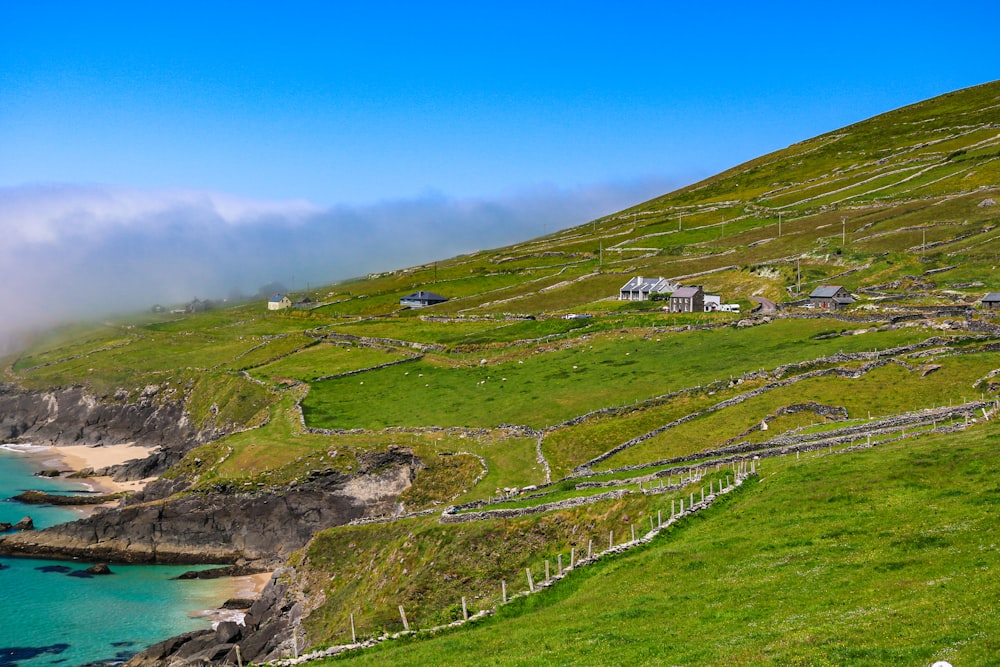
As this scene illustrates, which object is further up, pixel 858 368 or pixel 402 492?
pixel 858 368

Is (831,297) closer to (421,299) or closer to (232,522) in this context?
(232,522)

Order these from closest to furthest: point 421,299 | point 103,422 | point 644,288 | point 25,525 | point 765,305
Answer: point 25,525
point 765,305
point 103,422
point 644,288
point 421,299

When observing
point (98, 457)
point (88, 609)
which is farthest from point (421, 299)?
point (88, 609)

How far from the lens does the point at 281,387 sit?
111 m

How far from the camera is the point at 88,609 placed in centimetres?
6581

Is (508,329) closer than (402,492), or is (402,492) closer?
(402,492)

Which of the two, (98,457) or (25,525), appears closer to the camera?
(25,525)

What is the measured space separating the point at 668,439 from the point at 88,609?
47.9 metres

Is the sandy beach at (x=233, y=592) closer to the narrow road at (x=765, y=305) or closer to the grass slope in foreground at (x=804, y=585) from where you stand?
the grass slope in foreground at (x=804, y=585)

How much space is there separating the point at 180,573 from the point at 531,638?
54.3 meters

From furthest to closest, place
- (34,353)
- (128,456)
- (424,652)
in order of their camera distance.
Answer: (34,353) < (128,456) < (424,652)

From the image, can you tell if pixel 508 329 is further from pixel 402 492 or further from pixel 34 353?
pixel 34 353

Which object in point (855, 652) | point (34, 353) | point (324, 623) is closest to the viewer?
point (855, 652)

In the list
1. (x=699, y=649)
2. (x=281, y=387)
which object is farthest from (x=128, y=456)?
(x=699, y=649)
